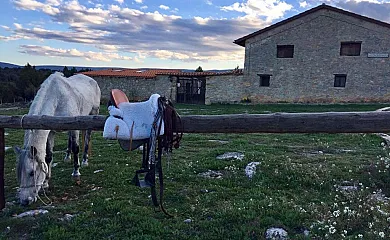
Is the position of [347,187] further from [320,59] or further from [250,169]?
[320,59]

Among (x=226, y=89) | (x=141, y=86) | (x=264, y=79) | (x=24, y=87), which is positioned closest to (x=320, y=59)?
(x=264, y=79)

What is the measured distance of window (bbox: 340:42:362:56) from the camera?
24.1 meters

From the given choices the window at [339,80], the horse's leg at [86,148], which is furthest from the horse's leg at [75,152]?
the window at [339,80]

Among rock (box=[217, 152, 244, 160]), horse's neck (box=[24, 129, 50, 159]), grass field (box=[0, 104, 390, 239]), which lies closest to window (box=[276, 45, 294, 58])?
grass field (box=[0, 104, 390, 239])

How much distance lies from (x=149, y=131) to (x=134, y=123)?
8.9 inches

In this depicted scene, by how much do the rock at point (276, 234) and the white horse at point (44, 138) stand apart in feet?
10.3

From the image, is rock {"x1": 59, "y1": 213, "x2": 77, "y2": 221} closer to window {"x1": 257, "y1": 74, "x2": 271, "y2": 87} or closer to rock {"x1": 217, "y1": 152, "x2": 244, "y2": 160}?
rock {"x1": 217, "y1": 152, "x2": 244, "y2": 160}

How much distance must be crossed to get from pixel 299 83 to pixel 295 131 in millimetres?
23311

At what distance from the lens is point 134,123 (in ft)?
12.1

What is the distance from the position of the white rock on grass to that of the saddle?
242cm

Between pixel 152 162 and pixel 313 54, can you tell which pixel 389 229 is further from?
pixel 313 54

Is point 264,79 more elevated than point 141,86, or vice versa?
point 264,79

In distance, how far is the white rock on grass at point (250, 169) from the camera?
18.8 ft

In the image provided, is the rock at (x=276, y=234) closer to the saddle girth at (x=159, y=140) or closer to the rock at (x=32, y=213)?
the saddle girth at (x=159, y=140)
